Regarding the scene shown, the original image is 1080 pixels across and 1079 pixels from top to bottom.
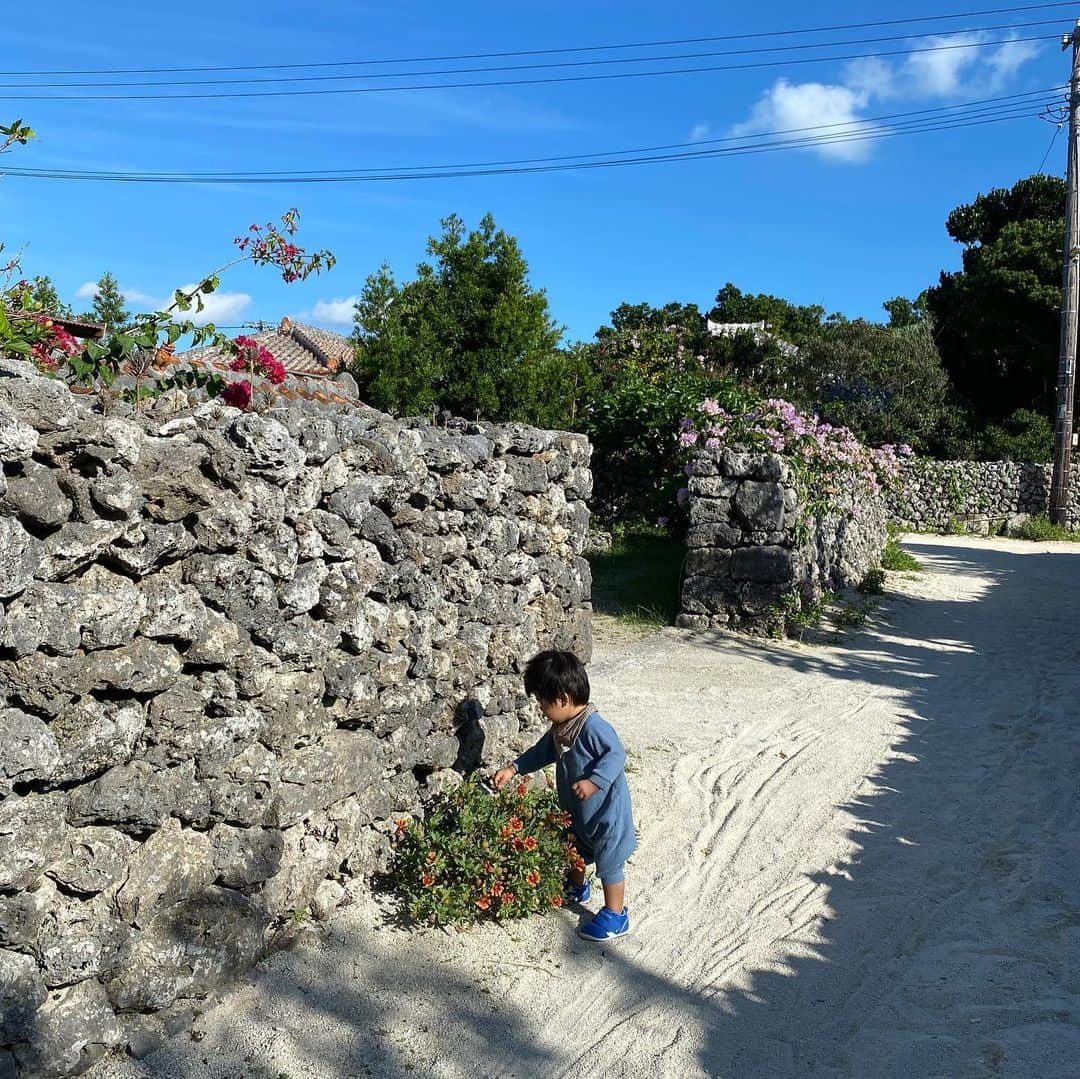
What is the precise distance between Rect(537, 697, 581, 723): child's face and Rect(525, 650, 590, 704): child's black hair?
1 centimetres

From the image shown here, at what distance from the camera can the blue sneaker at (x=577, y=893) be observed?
4.45 m

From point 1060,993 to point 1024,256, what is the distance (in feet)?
97.7

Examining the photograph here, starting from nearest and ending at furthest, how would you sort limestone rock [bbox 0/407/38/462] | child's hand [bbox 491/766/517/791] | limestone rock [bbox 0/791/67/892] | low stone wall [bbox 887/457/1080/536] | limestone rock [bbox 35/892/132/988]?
1. limestone rock [bbox 0/407/38/462]
2. limestone rock [bbox 0/791/67/892]
3. limestone rock [bbox 35/892/132/988]
4. child's hand [bbox 491/766/517/791]
5. low stone wall [bbox 887/457/1080/536]

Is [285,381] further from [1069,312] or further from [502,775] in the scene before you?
[1069,312]

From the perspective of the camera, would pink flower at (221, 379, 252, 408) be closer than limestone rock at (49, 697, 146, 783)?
No

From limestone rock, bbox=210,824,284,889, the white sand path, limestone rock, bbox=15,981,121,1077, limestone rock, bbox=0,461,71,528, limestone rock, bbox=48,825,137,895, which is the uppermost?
limestone rock, bbox=0,461,71,528

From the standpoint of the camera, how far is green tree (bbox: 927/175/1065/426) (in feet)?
94.8

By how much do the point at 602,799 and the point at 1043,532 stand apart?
21563mm

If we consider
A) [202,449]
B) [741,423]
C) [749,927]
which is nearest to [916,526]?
[741,423]

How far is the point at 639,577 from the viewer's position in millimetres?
12852

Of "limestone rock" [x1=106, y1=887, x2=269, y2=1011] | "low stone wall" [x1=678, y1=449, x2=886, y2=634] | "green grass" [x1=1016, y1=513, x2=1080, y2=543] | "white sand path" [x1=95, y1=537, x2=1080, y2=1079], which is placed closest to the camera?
"limestone rock" [x1=106, y1=887, x2=269, y2=1011]

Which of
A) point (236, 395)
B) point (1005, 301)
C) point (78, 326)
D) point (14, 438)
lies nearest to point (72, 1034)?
point (14, 438)

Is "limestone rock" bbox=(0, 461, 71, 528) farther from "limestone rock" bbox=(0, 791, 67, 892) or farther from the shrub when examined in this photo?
the shrub

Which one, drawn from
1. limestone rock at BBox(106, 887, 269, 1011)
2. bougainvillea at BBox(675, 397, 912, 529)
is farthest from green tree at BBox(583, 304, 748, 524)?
limestone rock at BBox(106, 887, 269, 1011)
